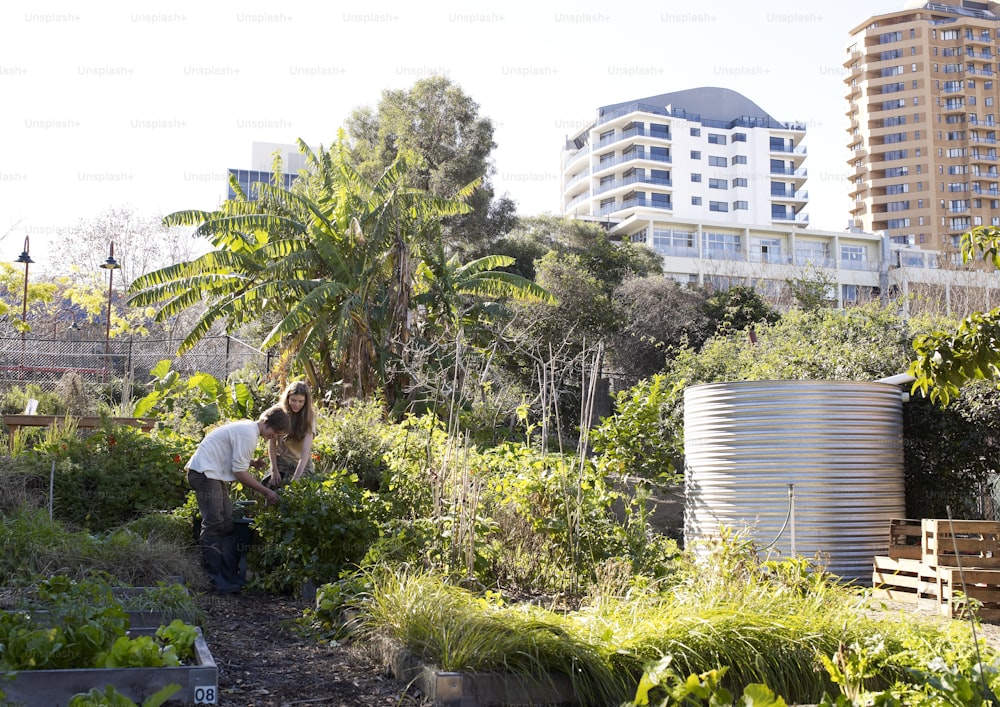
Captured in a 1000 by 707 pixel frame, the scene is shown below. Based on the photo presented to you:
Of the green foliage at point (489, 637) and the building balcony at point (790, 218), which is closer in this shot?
the green foliage at point (489, 637)

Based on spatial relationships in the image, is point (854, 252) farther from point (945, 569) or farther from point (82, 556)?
point (82, 556)

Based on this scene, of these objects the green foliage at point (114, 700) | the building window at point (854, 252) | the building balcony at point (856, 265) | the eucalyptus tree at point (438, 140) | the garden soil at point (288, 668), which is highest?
the building window at point (854, 252)

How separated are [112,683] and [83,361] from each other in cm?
2194

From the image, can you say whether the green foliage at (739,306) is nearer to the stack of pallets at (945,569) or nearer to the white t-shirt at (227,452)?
the stack of pallets at (945,569)

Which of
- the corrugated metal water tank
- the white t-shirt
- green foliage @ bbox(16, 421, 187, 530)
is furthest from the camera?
green foliage @ bbox(16, 421, 187, 530)

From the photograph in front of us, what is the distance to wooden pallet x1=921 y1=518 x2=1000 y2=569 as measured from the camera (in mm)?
6594

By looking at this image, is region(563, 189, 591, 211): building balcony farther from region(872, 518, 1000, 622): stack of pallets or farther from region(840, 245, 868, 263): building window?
region(872, 518, 1000, 622): stack of pallets

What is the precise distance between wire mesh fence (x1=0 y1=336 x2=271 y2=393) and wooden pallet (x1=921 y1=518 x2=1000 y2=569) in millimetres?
12181

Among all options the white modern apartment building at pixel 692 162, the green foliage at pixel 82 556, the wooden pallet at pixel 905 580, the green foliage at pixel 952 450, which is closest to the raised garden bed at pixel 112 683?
the green foliage at pixel 82 556

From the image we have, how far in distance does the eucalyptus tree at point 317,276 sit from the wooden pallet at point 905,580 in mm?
9491

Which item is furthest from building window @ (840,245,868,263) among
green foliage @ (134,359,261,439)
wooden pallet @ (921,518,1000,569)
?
wooden pallet @ (921,518,1000,569)

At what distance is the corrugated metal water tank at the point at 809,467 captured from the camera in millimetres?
7254

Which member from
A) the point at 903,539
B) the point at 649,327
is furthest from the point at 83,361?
the point at 903,539

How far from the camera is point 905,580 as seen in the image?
6.91 m
